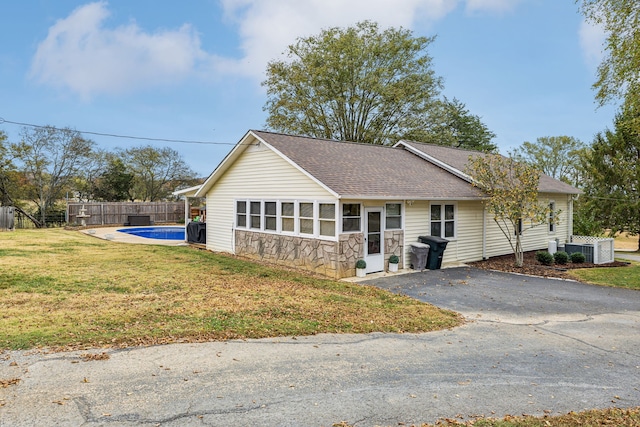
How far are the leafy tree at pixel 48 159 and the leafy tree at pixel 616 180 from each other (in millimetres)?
33707

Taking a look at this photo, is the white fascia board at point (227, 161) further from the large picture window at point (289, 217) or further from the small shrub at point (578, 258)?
the small shrub at point (578, 258)

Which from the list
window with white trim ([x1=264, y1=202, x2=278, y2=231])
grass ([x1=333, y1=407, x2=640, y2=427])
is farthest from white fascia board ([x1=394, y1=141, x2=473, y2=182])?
grass ([x1=333, y1=407, x2=640, y2=427])

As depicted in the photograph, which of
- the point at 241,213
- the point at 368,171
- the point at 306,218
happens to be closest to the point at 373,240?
the point at 306,218

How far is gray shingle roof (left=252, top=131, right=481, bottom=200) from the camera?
11.9 meters

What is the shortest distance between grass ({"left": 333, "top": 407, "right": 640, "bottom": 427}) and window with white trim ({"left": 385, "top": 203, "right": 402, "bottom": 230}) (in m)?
8.66

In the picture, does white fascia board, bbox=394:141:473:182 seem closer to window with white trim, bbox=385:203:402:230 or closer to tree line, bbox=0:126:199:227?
window with white trim, bbox=385:203:402:230

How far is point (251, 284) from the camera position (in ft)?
32.4

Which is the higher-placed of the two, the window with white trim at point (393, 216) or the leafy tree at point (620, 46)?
the leafy tree at point (620, 46)

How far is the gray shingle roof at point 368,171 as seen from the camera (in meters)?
11.9

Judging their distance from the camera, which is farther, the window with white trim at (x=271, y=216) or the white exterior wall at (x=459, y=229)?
the window with white trim at (x=271, y=216)

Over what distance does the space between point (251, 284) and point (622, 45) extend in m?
12.2

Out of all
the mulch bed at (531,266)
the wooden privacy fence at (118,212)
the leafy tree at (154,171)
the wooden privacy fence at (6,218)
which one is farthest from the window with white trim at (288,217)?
the leafy tree at (154,171)

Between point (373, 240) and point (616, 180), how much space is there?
→ 19.0m

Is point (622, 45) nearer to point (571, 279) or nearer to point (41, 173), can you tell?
point (571, 279)
